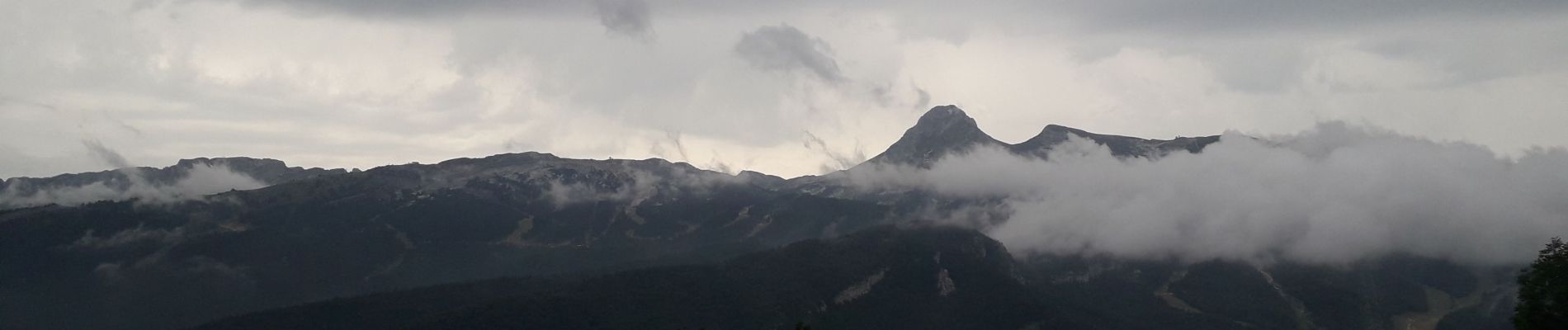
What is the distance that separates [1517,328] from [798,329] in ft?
293

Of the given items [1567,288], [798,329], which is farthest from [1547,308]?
[798,329]

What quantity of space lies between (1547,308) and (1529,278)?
10.1 m

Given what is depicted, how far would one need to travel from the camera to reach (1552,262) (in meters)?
141

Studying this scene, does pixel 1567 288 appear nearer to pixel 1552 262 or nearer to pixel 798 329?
pixel 1552 262

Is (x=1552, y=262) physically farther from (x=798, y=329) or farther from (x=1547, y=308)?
(x=798, y=329)

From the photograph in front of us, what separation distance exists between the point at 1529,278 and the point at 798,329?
3601 inches

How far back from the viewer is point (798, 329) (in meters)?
179

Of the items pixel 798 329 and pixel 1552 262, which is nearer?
pixel 1552 262

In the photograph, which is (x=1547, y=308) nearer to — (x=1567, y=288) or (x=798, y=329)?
(x=1567, y=288)

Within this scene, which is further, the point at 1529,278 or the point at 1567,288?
the point at 1529,278

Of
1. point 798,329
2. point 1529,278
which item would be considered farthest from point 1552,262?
point 798,329

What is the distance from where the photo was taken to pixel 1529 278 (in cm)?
14500

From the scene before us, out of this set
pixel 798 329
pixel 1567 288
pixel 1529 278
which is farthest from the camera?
pixel 798 329

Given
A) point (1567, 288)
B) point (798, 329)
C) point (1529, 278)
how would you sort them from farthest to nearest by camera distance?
point (798, 329) < point (1529, 278) < point (1567, 288)
